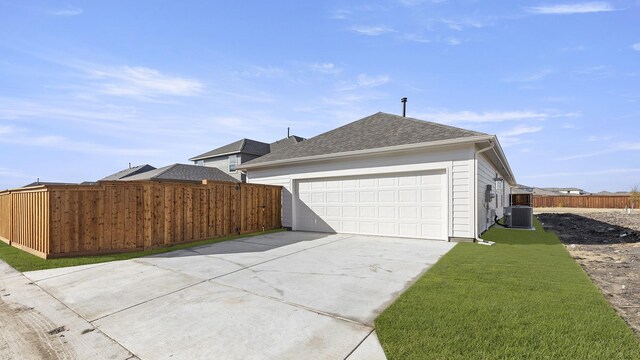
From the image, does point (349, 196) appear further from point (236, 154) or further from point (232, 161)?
point (232, 161)

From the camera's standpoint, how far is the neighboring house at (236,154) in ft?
75.1

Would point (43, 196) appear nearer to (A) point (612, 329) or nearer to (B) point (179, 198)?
(B) point (179, 198)

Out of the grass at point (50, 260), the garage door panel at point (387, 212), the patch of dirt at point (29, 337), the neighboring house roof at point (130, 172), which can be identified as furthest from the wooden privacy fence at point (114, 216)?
the neighboring house roof at point (130, 172)

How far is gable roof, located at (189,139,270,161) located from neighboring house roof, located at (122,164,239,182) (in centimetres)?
211

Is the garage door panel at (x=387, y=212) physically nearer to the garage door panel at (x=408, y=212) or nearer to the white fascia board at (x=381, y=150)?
the garage door panel at (x=408, y=212)

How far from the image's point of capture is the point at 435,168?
815 centimetres

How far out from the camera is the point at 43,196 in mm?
6500

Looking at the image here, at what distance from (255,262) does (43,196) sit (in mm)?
5413

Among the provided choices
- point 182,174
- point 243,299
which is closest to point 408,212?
point 243,299

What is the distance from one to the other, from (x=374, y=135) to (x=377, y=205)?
8.79ft

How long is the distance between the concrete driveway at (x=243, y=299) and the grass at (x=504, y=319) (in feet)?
1.06

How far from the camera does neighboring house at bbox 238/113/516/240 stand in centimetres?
780

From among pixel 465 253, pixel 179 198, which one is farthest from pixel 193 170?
pixel 465 253

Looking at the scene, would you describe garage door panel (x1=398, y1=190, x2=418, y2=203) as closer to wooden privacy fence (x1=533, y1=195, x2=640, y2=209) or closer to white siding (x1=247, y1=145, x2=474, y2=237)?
white siding (x1=247, y1=145, x2=474, y2=237)
